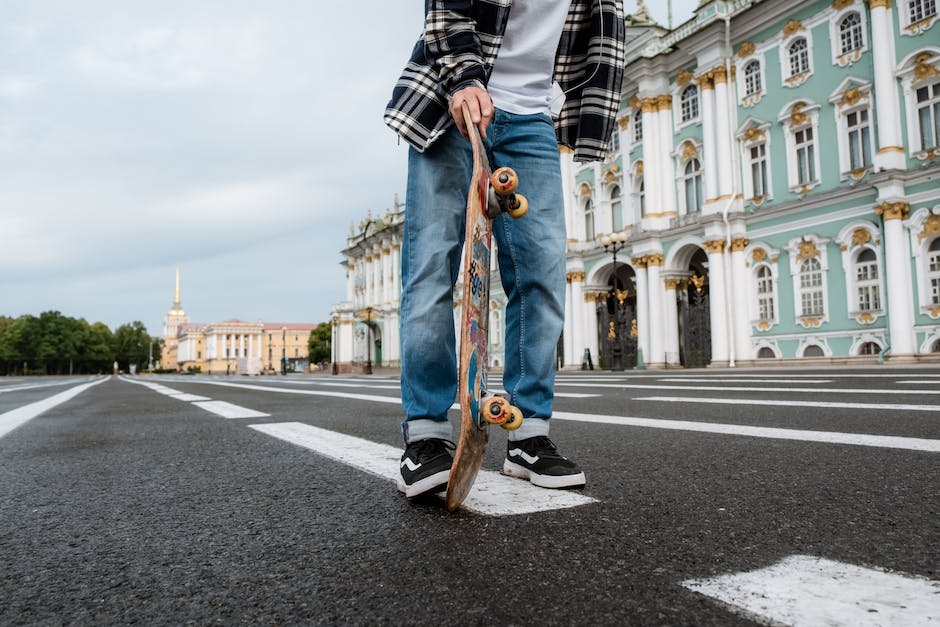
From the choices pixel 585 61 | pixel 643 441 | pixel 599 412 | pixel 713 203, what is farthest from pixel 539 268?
pixel 713 203

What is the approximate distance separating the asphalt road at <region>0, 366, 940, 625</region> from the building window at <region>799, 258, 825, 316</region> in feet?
60.6

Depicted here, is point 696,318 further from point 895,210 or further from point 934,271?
point 934,271

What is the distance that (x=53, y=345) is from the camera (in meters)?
93.8

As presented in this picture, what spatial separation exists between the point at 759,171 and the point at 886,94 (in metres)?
4.39

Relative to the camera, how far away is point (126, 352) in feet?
440

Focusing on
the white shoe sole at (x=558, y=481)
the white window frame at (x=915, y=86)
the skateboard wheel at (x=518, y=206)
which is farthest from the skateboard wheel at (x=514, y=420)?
the white window frame at (x=915, y=86)

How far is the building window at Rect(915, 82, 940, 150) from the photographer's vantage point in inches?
679

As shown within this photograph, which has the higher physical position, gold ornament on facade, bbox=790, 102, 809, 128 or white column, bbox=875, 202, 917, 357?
gold ornament on facade, bbox=790, 102, 809, 128

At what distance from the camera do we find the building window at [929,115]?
1723 centimetres

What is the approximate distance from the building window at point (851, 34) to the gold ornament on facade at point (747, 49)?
9.52 feet

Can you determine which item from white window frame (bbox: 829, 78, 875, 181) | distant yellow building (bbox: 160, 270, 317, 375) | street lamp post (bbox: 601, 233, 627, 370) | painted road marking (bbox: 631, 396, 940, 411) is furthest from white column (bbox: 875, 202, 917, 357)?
distant yellow building (bbox: 160, 270, 317, 375)

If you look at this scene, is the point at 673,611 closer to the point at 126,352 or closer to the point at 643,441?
the point at 643,441

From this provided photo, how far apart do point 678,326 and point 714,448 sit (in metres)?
22.9

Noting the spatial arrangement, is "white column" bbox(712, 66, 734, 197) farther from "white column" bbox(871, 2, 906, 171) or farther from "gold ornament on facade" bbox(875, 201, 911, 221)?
"gold ornament on facade" bbox(875, 201, 911, 221)
